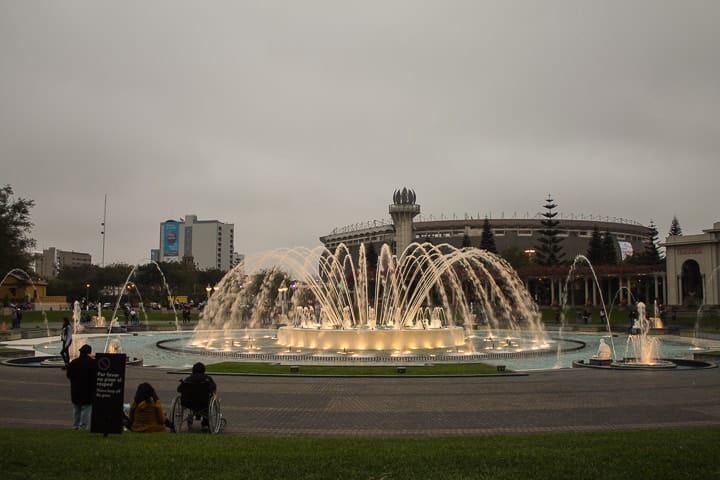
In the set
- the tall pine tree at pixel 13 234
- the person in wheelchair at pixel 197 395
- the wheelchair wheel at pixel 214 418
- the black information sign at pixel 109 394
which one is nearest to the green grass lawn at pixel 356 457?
the black information sign at pixel 109 394

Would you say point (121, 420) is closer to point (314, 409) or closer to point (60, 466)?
point (60, 466)

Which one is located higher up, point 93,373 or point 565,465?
point 93,373

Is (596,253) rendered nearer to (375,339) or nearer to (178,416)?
(375,339)

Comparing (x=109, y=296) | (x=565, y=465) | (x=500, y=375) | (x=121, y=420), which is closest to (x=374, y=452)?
(x=565, y=465)

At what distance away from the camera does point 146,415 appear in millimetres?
12195

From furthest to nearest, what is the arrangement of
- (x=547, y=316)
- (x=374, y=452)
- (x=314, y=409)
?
(x=547, y=316) < (x=314, y=409) < (x=374, y=452)

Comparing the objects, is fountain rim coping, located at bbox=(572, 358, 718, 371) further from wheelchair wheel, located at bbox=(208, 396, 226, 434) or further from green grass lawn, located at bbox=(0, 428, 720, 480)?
wheelchair wheel, located at bbox=(208, 396, 226, 434)

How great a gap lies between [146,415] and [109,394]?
1.24m

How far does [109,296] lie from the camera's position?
126688mm

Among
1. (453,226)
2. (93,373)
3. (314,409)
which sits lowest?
(314,409)

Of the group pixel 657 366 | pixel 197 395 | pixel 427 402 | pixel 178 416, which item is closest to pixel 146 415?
pixel 178 416

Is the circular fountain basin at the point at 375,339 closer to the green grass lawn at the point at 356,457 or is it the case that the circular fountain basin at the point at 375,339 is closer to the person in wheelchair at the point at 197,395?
the person in wheelchair at the point at 197,395

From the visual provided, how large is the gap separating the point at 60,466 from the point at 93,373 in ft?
10.5

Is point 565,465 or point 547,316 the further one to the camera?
point 547,316
